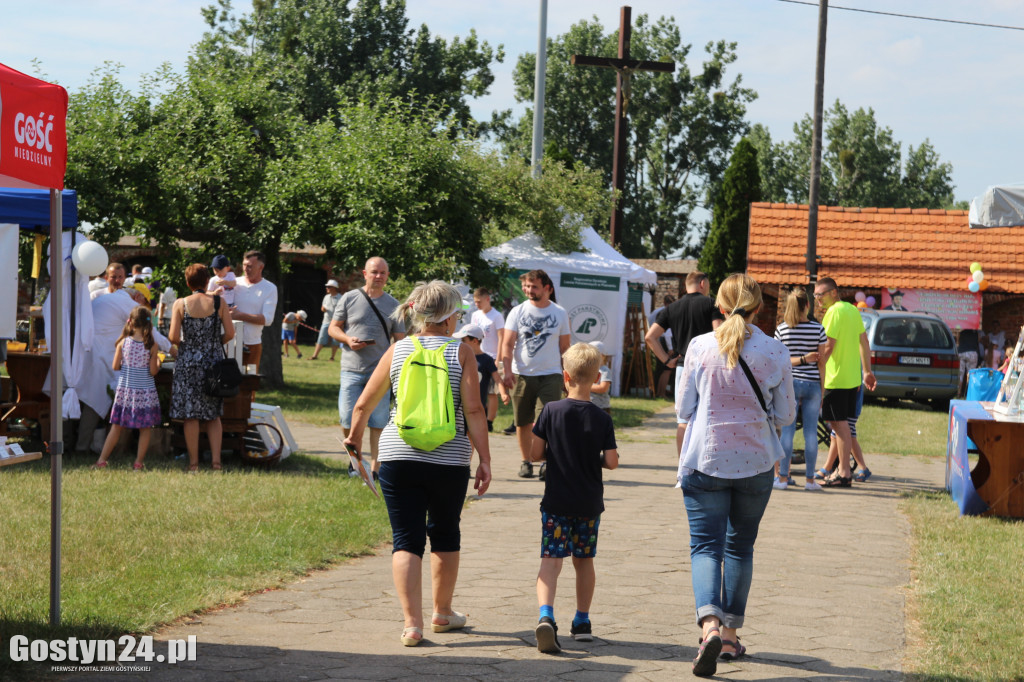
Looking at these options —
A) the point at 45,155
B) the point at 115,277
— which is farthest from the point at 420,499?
the point at 115,277

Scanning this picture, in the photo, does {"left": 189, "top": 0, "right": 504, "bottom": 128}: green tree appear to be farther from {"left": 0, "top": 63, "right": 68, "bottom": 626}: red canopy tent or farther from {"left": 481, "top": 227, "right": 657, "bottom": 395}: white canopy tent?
{"left": 0, "top": 63, "right": 68, "bottom": 626}: red canopy tent

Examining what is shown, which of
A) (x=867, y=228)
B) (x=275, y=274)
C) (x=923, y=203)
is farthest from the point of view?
(x=923, y=203)

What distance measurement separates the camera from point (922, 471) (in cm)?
1221

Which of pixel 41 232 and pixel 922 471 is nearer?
pixel 41 232

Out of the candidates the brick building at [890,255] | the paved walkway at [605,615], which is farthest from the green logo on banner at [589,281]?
the paved walkway at [605,615]

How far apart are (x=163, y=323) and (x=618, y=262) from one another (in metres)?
9.74

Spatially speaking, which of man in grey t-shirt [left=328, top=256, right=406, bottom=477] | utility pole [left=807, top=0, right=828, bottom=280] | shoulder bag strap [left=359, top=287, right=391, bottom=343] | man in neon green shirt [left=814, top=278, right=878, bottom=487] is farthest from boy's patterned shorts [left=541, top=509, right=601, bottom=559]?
utility pole [left=807, top=0, right=828, bottom=280]

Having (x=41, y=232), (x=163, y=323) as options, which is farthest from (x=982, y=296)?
(x=41, y=232)

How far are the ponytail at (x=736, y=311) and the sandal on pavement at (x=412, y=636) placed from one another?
6.06 ft

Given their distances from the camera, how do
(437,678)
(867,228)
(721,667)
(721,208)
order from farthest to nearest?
(721,208) < (867,228) < (721,667) < (437,678)

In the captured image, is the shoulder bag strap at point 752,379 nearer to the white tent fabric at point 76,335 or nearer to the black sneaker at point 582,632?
the black sneaker at point 582,632

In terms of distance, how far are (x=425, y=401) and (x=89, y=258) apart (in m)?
6.23

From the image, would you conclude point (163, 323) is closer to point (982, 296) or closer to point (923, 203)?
point (982, 296)

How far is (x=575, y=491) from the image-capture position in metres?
5.09
